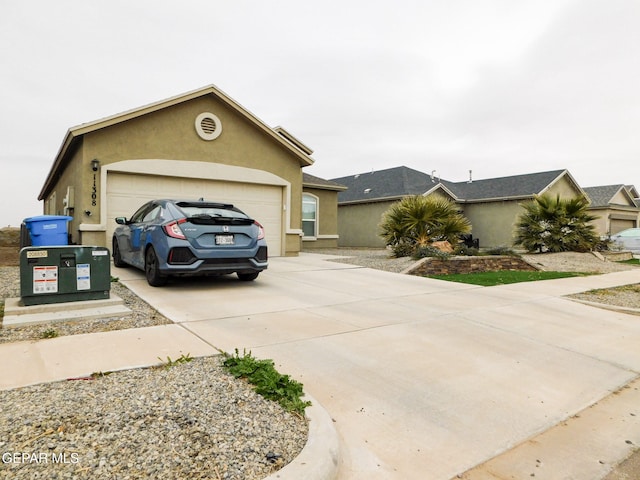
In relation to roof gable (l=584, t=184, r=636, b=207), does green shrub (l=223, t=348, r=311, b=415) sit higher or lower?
lower

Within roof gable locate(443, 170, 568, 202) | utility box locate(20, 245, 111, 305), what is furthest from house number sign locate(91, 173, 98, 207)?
roof gable locate(443, 170, 568, 202)

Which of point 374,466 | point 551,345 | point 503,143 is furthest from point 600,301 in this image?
point 503,143

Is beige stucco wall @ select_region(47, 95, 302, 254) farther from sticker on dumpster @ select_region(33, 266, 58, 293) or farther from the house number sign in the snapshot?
sticker on dumpster @ select_region(33, 266, 58, 293)

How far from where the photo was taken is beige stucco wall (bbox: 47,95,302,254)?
33.7ft

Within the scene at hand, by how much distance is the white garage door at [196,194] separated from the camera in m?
10.7

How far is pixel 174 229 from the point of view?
6422 mm

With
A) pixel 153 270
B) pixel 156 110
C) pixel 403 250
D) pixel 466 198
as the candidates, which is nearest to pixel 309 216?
pixel 403 250

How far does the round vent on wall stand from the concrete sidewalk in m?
6.52

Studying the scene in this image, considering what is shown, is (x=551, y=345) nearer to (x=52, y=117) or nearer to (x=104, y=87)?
(x=104, y=87)

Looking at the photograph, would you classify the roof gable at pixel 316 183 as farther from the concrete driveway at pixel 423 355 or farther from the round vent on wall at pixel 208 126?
the concrete driveway at pixel 423 355

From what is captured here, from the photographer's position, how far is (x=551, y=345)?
4.45 m

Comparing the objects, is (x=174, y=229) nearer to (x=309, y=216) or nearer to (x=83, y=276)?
(x=83, y=276)

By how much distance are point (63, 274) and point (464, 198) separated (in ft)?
81.0

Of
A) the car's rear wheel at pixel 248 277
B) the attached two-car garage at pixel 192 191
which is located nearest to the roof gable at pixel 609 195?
the attached two-car garage at pixel 192 191
